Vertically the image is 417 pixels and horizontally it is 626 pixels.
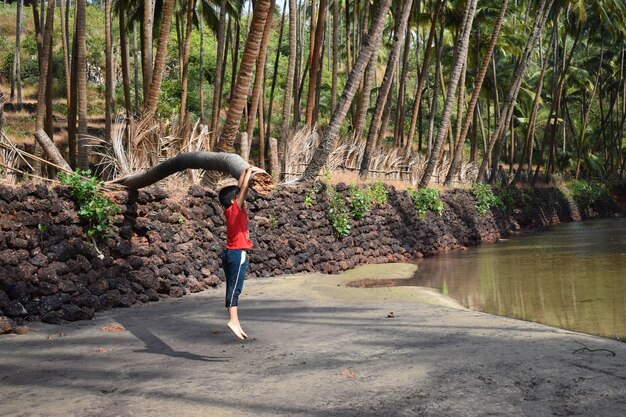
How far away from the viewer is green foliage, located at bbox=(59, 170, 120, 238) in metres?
10.7

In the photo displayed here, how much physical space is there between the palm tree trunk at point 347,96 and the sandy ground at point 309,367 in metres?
8.29

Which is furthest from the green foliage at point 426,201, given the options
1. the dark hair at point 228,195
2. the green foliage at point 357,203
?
the dark hair at point 228,195

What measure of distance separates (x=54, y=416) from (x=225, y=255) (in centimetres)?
257

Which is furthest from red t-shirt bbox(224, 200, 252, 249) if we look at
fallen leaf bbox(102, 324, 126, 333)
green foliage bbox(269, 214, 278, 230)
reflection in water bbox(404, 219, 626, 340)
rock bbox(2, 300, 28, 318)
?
green foliage bbox(269, 214, 278, 230)

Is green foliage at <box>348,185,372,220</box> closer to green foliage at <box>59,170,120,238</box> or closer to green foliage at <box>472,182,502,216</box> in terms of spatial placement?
green foliage at <box>59,170,120,238</box>

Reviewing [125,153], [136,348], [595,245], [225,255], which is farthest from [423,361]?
[595,245]

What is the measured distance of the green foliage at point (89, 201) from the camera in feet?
35.1

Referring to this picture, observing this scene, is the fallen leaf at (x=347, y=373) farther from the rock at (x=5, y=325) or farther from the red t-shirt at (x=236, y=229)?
the rock at (x=5, y=325)

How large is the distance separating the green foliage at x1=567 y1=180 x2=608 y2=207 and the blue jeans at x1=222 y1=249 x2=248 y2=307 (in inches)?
1553

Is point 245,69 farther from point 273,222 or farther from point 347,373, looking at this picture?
point 347,373

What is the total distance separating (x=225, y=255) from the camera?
770cm

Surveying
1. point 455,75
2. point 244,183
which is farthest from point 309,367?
point 455,75

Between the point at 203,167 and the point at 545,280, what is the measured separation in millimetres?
8827

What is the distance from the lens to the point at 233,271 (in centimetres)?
764
